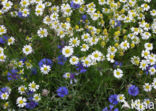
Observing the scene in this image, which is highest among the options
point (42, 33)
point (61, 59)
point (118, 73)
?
point (42, 33)

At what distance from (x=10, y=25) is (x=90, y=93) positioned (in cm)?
152

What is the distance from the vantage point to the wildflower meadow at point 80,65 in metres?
2.42

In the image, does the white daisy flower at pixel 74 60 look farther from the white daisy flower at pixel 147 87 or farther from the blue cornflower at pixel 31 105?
the white daisy flower at pixel 147 87

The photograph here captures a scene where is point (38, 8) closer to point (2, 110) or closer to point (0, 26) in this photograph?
point (0, 26)

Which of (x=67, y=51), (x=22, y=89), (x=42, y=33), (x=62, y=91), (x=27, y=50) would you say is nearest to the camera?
(x=62, y=91)

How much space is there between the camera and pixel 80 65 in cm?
252

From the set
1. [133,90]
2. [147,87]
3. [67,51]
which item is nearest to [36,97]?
[67,51]

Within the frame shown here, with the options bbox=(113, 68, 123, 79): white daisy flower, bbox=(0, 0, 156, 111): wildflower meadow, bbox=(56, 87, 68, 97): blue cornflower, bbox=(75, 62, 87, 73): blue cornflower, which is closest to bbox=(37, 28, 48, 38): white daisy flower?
bbox=(0, 0, 156, 111): wildflower meadow

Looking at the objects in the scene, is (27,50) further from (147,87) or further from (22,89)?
(147,87)

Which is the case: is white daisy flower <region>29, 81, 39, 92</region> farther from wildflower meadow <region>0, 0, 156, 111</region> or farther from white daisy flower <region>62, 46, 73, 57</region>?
white daisy flower <region>62, 46, 73, 57</region>

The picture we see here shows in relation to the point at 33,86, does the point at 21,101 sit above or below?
below

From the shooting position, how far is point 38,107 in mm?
2320

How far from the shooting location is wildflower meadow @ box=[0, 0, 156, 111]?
242cm

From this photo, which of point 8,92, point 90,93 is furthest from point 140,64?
point 8,92
